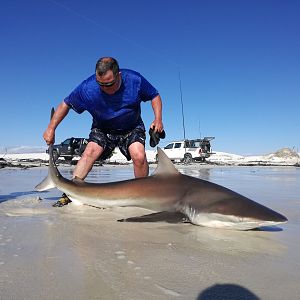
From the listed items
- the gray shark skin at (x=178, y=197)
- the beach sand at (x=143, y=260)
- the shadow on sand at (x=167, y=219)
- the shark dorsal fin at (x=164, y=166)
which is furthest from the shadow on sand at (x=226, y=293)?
the shark dorsal fin at (x=164, y=166)

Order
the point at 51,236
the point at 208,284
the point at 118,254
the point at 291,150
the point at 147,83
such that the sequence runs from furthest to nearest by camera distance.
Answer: the point at 291,150 → the point at 147,83 → the point at 51,236 → the point at 118,254 → the point at 208,284

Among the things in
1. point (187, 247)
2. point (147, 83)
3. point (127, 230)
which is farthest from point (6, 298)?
point (147, 83)

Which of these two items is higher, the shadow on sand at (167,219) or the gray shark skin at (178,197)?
the gray shark skin at (178,197)

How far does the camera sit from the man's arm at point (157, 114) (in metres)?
Result: 4.79

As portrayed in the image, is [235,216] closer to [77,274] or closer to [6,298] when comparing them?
[77,274]

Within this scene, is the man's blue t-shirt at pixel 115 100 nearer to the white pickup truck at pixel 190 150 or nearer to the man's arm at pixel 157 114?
the man's arm at pixel 157 114

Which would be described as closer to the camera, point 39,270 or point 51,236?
point 39,270

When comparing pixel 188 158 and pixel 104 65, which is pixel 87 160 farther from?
pixel 188 158

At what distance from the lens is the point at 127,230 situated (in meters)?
3.09

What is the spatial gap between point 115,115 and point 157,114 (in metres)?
0.53

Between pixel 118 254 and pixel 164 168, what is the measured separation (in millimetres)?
1528

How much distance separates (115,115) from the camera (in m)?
5.10

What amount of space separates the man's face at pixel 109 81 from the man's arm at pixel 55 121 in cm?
66

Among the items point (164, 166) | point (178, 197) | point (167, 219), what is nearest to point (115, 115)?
point (164, 166)
